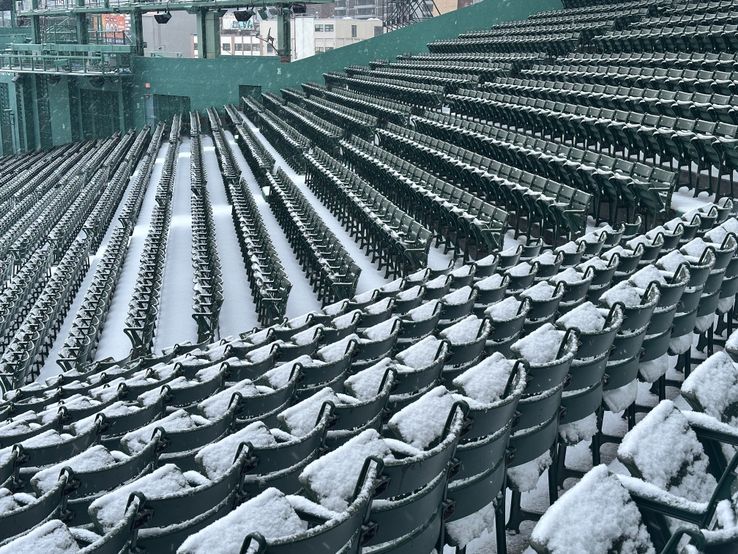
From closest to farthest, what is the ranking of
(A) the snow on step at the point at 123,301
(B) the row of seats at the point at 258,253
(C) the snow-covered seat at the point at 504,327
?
(C) the snow-covered seat at the point at 504,327, (B) the row of seats at the point at 258,253, (A) the snow on step at the point at 123,301

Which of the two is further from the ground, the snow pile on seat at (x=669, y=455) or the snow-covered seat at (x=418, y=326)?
the snow pile on seat at (x=669, y=455)

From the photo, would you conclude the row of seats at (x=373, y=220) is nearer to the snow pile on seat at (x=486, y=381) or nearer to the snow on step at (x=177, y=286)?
the snow on step at (x=177, y=286)

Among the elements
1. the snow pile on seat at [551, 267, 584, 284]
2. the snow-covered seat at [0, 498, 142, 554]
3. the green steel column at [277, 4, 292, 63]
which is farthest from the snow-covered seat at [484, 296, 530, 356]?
the green steel column at [277, 4, 292, 63]

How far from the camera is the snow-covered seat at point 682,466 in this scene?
2.02 metres

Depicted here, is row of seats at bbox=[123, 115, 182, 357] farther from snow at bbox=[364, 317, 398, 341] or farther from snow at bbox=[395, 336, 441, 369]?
snow at bbox=[395, 336, 441, 369]

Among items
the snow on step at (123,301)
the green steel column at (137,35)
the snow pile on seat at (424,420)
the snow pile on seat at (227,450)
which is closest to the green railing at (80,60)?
the green steel column at (137,35)

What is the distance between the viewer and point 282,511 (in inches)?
85.3

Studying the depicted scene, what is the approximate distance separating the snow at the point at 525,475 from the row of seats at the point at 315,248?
15.9ft

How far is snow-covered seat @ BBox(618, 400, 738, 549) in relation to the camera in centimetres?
202

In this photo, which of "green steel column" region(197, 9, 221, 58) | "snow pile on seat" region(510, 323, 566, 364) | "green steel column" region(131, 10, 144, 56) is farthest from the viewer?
"green steel column" region(131, 10, 144, 56)

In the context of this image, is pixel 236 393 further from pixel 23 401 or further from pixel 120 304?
pixel 120 304

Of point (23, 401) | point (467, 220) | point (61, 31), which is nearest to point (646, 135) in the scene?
point (467, 220)

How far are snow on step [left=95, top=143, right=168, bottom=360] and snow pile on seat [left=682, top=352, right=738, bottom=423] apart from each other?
660cm

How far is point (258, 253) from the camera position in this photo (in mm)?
9648
